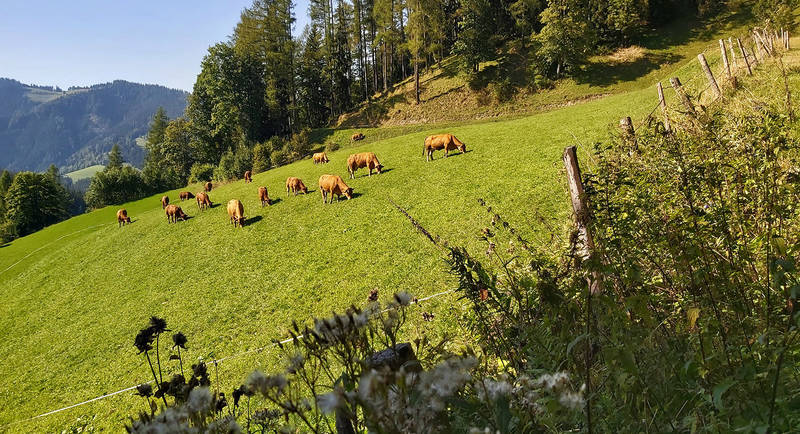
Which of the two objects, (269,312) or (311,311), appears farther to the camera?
(269,312)

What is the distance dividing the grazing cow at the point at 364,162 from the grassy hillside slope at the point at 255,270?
1084 millimetres

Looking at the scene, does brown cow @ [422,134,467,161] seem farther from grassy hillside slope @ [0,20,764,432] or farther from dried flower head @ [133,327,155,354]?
dried flower head @ [133,327,155,354]

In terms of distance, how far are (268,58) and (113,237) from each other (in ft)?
134

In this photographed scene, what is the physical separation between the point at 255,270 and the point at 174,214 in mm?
14511

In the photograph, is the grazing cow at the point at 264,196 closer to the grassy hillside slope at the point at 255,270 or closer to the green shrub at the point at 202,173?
the grassy hillside slope at the point at 255,270

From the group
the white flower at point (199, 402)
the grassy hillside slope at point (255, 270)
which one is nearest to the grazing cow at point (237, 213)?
the grassy hillside slope at point (255, 270)

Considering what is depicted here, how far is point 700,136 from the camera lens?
573cm

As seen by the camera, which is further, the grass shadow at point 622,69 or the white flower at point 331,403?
the grass shadow at point 622,69

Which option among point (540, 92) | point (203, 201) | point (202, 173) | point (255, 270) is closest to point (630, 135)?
point (255, 270)

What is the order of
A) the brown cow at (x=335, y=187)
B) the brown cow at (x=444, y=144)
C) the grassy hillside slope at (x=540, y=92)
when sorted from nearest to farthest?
1. the brown cow at (x=335, y=187)
2. the brown cow at (x=444, y=144)
3. the grassy hillside slope at (x=540, y=92)

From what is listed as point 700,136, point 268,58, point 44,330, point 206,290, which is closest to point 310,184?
point 206,290

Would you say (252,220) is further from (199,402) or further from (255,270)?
(199,402)

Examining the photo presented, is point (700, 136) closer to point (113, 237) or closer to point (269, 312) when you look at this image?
point (269, 312)

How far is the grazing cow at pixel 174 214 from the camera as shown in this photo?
86.6 feet
